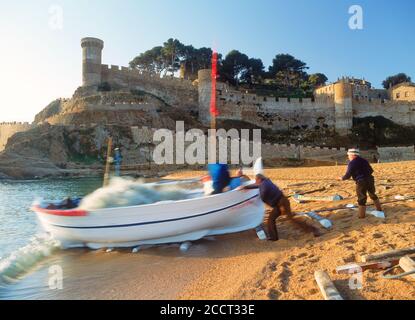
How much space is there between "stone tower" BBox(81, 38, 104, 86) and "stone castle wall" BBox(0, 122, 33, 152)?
1035cm

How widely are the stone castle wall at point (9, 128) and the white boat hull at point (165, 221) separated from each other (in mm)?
47575

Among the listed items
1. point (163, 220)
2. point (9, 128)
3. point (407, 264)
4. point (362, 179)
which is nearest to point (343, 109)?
point (9, 128)

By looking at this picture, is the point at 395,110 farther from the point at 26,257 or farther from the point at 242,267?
the point at 26,257

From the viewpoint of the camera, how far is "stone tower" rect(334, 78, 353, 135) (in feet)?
181

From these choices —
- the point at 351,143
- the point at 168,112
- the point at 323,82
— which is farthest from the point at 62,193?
the point at 323,82

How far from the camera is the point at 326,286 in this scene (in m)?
4.50

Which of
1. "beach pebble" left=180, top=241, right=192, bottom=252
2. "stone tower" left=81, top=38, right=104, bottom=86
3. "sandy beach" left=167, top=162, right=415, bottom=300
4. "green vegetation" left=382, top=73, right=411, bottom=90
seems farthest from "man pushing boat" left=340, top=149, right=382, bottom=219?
"green vegetation" left=382, top=73, right=411, bottom=90

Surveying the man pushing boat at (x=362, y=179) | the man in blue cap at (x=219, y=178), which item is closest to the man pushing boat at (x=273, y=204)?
the man in blue cap at (x=219, y=178)

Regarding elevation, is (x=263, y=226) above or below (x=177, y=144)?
below

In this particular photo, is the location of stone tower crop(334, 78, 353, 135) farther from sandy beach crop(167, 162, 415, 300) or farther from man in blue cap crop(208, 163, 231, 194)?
man in blue cap crop(208, 163, 231, 194)

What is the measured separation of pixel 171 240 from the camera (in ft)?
26.3
